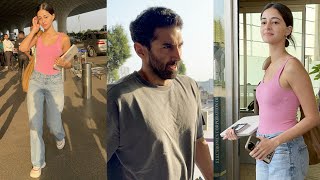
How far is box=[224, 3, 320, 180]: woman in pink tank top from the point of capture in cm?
196

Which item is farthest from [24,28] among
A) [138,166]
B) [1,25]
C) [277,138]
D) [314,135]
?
[314,135]

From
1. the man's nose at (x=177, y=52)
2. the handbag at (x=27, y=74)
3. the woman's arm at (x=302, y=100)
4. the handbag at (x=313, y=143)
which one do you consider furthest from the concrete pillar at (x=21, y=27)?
the handbag at (x=313, y=143)

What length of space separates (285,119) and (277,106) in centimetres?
8

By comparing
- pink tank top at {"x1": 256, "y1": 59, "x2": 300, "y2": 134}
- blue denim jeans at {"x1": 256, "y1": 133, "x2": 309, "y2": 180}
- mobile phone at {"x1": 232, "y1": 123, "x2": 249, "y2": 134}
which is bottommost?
blue denim jeans at {"x1": 256, "y1": 133, "x2": 309, "y2": 180}

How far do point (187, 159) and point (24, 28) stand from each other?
1291mm

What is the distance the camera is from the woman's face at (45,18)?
231cm

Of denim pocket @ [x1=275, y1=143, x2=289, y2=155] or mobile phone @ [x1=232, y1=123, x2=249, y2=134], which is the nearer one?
denim pocket @ [x1=275, y1=143, x2=289, y2=155]

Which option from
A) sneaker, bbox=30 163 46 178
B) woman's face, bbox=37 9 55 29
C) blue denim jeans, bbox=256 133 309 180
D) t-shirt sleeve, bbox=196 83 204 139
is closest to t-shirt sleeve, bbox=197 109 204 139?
t-shirt sleeve, bbox=196 83 204 139

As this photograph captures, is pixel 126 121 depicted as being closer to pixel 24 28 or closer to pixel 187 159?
pixel 187 159

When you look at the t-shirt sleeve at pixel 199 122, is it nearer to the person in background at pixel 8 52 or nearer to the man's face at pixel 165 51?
the man's face at pixel 165 51

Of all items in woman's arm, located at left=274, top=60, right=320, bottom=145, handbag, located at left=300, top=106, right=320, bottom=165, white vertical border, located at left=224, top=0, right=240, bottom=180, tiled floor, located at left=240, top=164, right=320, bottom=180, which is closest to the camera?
woman's arm, located at left=274, top=60, right=320, bottom=145

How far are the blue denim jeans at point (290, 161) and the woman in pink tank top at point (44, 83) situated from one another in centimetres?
124

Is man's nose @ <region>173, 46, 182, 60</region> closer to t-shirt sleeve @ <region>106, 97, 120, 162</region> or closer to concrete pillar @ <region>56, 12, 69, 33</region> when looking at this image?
t-shirt sleeve @ <region>106, 97, 120, 162</region>

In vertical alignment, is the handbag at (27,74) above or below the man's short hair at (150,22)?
below
